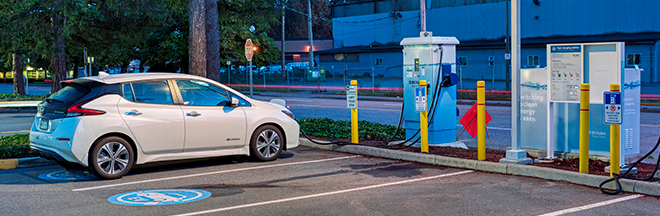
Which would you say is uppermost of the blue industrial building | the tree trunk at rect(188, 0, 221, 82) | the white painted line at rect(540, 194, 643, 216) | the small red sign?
the blue industrial building

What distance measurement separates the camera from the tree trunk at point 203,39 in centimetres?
1470

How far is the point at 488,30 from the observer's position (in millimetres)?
47719

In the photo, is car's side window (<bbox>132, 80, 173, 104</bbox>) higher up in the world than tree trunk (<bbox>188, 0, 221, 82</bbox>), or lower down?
lower down

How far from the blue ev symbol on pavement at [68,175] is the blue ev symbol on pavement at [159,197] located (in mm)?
1428

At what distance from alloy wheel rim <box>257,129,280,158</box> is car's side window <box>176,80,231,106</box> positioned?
2.68 feet

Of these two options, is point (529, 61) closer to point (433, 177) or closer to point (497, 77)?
point (497, 77)

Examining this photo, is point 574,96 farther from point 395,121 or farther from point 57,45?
point 57,45

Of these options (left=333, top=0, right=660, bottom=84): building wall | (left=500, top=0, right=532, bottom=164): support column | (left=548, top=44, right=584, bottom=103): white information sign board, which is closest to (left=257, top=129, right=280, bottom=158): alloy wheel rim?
(left=500, top=0, right=532, bottom=164): support column

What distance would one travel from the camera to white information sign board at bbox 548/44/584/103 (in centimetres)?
872

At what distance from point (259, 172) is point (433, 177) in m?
2.44

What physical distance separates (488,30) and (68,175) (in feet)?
139

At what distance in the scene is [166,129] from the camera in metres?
8.79

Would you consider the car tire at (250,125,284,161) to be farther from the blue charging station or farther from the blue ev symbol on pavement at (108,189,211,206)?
the blue charging station

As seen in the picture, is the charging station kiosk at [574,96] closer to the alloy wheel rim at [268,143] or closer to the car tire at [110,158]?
the alloy wheel rim at [268,143]
